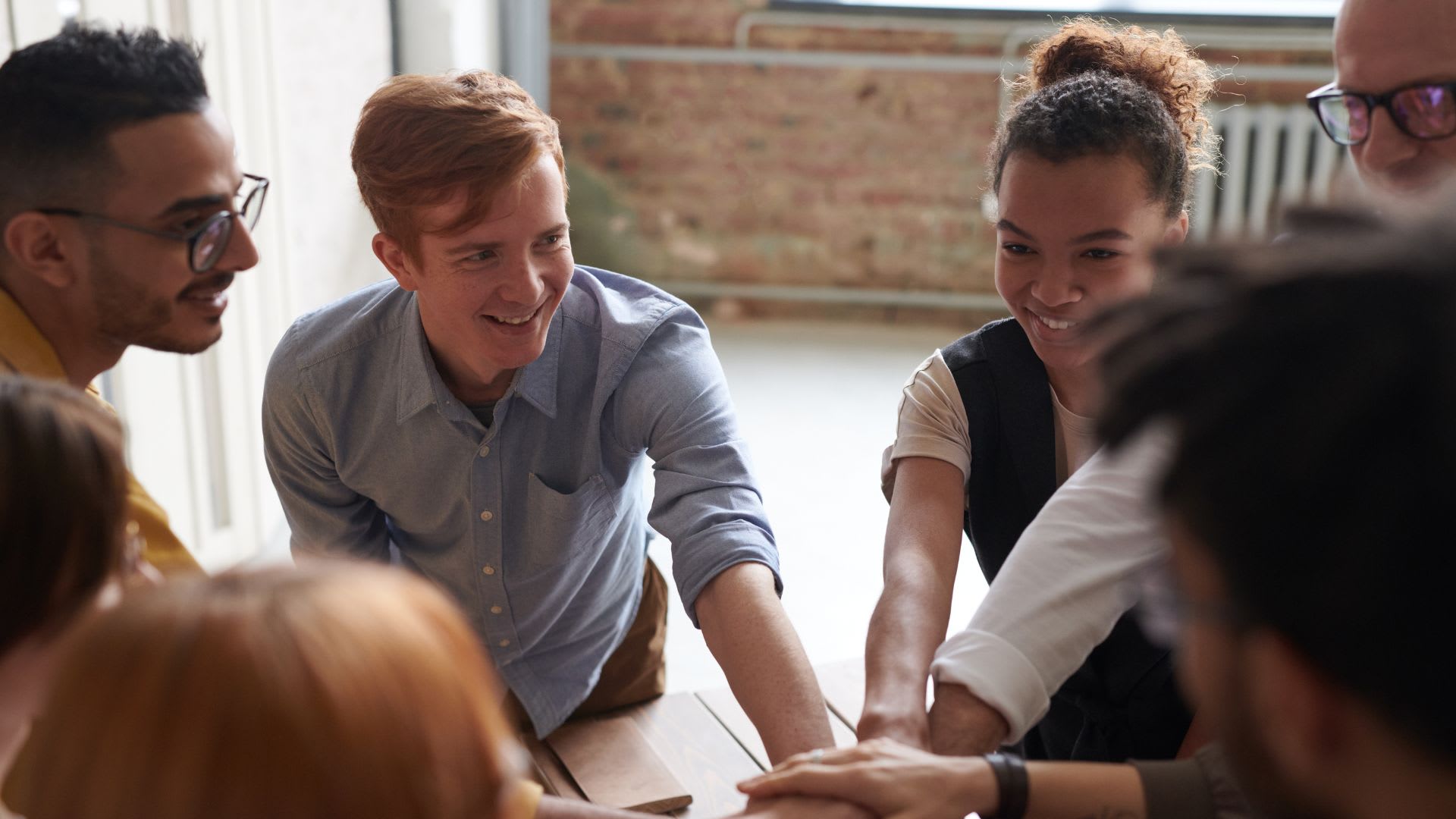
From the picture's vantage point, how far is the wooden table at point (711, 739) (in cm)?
167

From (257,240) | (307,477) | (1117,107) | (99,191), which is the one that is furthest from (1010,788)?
(257,240)

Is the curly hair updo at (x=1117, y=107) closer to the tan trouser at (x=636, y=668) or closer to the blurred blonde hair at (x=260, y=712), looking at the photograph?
the tan trouser at (x=636, y=668)

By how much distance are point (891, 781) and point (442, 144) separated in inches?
38.4

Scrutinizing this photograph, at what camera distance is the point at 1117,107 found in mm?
1616

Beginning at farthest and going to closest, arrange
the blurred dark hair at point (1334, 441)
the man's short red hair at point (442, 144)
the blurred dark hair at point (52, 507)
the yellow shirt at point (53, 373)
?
1. the man's short red hair at point (442, 144)
2. the yellow shirt at point (53, 373)
3. the blurred dark hair at point (52, 507)
4. the blurred dark hair at point (1334, 441)

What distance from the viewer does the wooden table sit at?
5.47ft

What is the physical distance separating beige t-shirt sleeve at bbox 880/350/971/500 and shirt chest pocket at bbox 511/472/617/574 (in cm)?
42

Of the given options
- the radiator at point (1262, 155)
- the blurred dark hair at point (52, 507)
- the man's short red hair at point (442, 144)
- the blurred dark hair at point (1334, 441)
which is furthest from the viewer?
the radiator at point (1262, 155)

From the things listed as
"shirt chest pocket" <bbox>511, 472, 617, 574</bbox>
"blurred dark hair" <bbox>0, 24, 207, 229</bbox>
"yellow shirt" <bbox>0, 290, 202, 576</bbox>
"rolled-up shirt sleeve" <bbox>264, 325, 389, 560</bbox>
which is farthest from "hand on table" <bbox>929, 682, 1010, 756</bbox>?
"blurred dark hair" <bbox>0, 24, 207, 229</bbox>

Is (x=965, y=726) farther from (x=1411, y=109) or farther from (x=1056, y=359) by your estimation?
(x=1411, y=109)

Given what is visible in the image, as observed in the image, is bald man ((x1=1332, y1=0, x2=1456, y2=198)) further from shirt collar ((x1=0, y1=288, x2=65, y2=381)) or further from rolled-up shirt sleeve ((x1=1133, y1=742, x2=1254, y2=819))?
shirt collar ((x1=0, y1=288, x2=65, y2=381))

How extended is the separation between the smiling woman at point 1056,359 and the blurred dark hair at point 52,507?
87 cm

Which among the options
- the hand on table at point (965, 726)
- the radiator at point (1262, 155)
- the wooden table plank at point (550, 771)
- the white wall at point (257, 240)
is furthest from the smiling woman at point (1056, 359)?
the radiator at point (1262, 155)

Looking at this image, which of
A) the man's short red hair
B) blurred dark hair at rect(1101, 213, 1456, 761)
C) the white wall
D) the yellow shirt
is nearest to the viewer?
blurred dark hair at rect(1101, 213, 1456, 761)
